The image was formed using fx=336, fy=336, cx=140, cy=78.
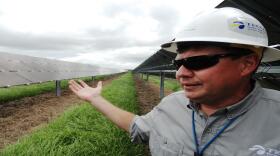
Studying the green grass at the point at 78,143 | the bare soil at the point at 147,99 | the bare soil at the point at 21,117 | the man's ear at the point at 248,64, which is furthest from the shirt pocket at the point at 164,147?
the bare soil at the point at 21,117

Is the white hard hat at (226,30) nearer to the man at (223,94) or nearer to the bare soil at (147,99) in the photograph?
the man at (223,94)

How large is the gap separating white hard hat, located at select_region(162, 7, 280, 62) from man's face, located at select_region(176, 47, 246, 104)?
0.07 m

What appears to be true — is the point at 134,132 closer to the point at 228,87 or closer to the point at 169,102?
the point at 169,102

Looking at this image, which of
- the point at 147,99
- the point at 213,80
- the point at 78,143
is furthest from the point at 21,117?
A: the point at 213,80

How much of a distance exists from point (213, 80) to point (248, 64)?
0.21 m

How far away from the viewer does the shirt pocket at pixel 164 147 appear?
1.68 meters

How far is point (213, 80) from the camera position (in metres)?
1.54

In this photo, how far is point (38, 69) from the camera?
13508 mm

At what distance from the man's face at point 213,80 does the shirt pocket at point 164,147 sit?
27cm

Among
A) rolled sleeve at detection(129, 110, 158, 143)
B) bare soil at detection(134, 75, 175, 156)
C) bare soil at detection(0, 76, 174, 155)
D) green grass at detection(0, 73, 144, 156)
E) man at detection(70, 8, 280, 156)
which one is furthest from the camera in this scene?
bare soil at detection(134, 75, 175, 156)

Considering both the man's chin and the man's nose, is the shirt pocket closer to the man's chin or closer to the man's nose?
the man's chin

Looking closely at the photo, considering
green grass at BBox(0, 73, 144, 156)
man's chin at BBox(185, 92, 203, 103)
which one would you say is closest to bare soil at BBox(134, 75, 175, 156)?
green grass at BBox(0, 73, 144, 156)

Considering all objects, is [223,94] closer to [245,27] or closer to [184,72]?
[184,72]

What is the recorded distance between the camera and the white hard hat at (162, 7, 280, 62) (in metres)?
1.61
